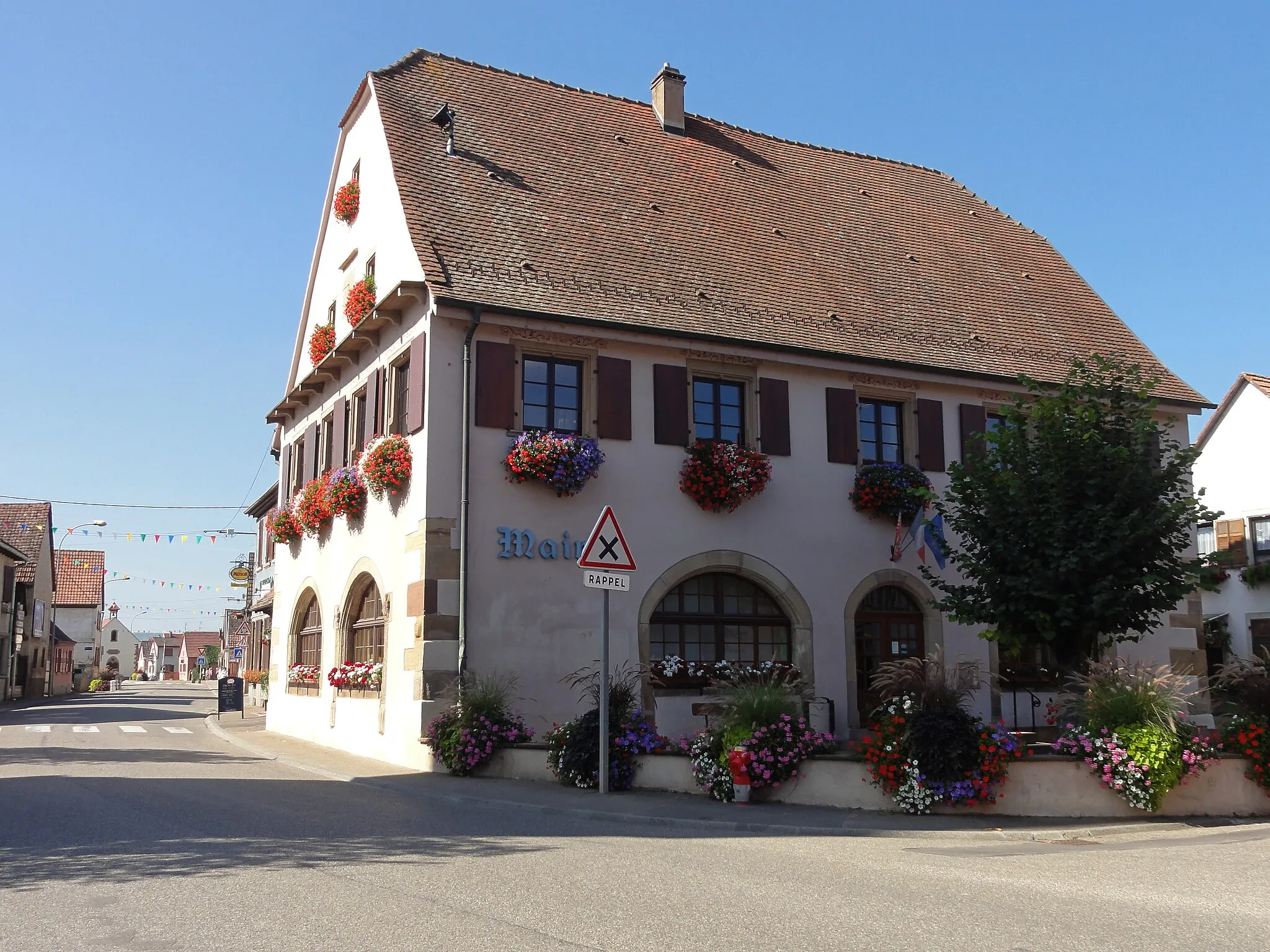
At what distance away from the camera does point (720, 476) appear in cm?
1766

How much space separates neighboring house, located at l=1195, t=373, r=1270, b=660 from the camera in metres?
28.4

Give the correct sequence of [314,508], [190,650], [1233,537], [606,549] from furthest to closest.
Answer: [190,650] < [1233,537] < [314,508] < [606,549]

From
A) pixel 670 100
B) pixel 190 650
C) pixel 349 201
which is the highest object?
pixel 670 100

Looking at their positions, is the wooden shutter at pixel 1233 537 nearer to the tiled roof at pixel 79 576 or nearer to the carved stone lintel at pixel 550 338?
the carved stone lintel at pixel 550 338

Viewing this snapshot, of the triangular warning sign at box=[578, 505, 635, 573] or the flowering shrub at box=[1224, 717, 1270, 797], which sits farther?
the triangular warning sign at box=[578, 505, 635, 573]

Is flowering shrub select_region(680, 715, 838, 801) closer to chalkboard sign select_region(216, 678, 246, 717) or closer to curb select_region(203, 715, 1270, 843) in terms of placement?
curb select_region(203, 715, 1270, 843)

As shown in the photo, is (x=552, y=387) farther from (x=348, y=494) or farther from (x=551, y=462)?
(x=348, y=494)

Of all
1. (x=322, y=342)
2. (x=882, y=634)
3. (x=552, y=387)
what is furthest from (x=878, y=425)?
(x=322, y=342)

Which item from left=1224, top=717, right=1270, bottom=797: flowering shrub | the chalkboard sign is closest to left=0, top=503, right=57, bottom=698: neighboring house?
the chalkboard sign

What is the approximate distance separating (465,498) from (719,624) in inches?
172

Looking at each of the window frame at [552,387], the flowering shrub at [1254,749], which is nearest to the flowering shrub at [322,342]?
the window frame at [552,387]

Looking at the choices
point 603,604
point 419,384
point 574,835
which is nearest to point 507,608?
point 419,384

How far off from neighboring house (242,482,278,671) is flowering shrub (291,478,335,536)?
12.0m

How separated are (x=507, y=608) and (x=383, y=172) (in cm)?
786
